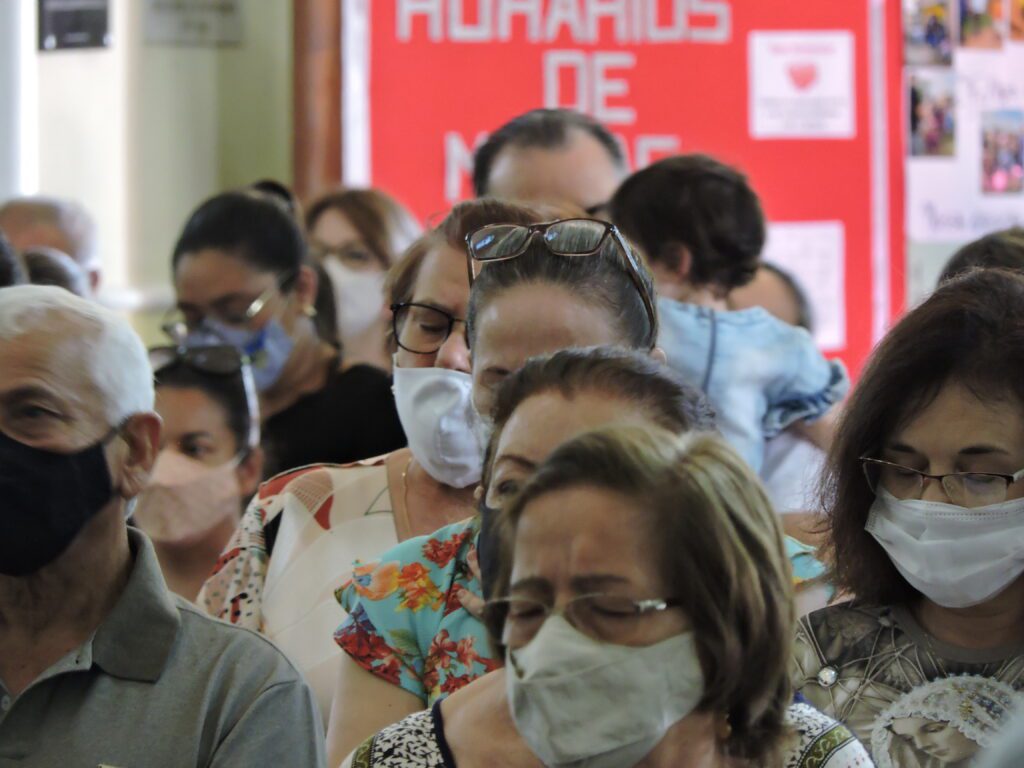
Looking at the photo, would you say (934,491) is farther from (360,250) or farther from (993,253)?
(360,250)

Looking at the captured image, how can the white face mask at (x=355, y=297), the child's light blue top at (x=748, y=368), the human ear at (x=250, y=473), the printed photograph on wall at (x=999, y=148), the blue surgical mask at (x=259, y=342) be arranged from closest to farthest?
1. the child's light blue top at (x=748, y=368)
2. the human ear at (x=250, y=473)
3. the blue surgical mask at (x=259, y=342)
4. the white face mask at (x=355, y=297)
5. the printed photograph on wall at (x=999, y=148)

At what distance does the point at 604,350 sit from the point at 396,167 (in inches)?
166

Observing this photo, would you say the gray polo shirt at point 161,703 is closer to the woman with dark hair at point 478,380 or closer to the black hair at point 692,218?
the woman with dark hair at point 478,380

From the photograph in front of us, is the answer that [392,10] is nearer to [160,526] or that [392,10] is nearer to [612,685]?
[160,526]

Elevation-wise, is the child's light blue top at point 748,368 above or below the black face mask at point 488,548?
above

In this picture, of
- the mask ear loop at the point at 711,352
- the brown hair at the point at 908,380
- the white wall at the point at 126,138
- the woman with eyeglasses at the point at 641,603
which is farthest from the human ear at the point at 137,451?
the white wall at the point at 126,138

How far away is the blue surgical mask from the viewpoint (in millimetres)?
4359

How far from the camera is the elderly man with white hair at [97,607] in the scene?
2180 millimetres

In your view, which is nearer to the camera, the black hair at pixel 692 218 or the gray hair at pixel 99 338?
the gray hair at pixel 99 338

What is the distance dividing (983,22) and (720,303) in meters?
3.26

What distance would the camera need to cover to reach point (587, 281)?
2512mm

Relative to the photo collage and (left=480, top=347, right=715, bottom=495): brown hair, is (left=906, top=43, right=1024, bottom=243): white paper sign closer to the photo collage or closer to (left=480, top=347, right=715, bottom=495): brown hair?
the photo collage

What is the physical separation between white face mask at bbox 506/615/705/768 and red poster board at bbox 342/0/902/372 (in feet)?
14.9

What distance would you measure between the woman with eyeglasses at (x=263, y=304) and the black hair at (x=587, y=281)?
5.37ft
